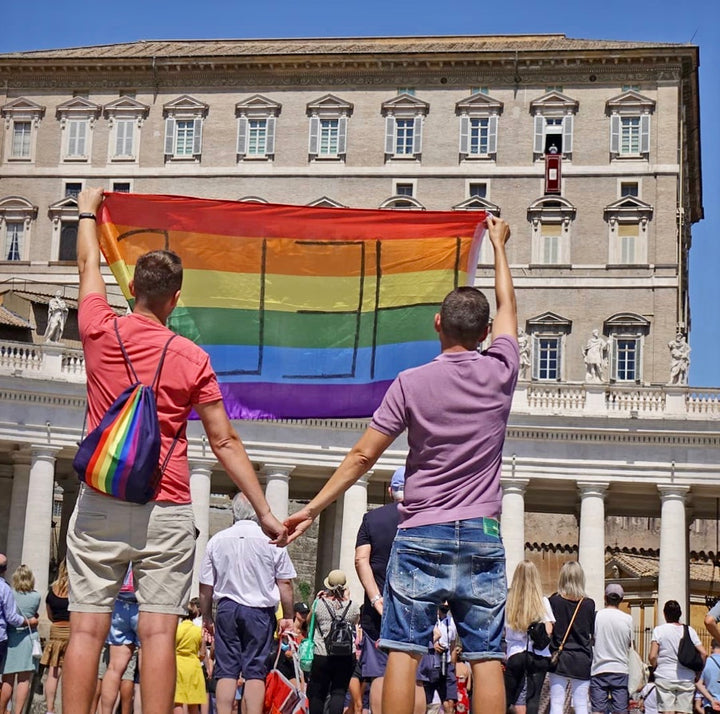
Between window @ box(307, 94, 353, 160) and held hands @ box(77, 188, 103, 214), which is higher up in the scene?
window @ box(307, 94, 353, 160)

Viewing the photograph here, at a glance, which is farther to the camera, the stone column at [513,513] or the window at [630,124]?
the window at [630,124]

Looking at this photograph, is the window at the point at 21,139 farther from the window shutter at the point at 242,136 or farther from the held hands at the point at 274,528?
the held hands at the point at 274,528

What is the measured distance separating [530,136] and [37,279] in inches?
791

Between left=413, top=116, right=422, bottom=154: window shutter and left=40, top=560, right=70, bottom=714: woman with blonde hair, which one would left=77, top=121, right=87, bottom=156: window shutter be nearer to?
left=413, top=116, right=422, bottom=154: window shutter

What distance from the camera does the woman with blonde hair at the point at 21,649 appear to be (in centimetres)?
1550

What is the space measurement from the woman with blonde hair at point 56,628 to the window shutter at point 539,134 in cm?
4484

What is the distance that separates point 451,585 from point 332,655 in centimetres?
839

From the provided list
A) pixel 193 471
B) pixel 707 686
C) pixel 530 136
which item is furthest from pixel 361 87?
pixel 707 686

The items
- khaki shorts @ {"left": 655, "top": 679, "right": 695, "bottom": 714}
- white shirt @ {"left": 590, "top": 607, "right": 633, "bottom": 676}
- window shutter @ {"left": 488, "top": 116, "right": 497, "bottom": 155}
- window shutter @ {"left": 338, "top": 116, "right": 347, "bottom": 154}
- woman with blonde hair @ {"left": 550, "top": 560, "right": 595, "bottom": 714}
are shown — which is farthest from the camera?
window shutter @ {"left": 338, "top": 116, "right": 347, "bottom": 154}

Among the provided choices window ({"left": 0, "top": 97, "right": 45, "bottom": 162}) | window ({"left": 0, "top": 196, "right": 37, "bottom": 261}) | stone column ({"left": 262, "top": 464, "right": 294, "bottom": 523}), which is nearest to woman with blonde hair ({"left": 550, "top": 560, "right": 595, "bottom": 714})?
stone column ({"left": 262, "top": 464, "right": 294, "bottom": 523})

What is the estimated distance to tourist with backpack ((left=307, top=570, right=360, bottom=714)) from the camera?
52.3ft

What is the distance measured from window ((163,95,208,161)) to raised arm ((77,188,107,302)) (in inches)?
2093

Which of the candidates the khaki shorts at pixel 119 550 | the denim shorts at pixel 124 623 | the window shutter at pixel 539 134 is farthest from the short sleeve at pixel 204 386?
the window shutter at pixel 539 134

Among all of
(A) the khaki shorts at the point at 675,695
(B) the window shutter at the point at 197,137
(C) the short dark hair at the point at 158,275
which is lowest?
(A) the khaki shorts at the point at 675,695
